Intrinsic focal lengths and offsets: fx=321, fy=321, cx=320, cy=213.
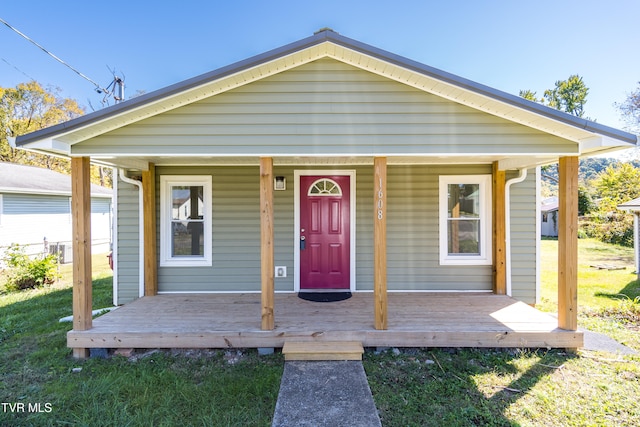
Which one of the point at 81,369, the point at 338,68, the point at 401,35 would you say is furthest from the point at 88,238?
the point at 401,35

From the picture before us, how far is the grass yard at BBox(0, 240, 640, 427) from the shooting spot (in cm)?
276

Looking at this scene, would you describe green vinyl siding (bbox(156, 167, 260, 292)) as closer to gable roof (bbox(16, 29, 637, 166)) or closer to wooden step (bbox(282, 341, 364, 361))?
gable roof (bbox(16, 29, 637, 166))

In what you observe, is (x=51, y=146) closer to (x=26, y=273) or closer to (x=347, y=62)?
(x=347, y=62)

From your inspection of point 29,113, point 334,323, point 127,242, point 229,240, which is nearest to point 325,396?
point 334,323

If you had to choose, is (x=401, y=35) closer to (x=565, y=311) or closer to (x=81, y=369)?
(x=565, y=311)

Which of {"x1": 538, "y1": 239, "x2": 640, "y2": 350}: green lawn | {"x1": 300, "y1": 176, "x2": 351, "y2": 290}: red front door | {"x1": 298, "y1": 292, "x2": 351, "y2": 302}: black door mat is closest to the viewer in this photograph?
{"x1": 538, "y1": 239, "x2": 640, "y2": 350}: green lawn

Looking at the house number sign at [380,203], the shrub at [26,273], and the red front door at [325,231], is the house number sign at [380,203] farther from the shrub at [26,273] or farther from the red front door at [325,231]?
the shrub at [26,273]

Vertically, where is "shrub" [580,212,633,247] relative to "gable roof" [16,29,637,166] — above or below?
below

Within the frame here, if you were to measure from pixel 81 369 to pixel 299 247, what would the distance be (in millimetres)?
3276

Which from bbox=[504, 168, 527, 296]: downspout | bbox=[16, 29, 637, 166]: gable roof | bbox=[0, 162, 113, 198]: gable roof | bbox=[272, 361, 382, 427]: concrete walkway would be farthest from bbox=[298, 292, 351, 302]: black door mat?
bbox=[0, 162, 113, 198]: gable roof

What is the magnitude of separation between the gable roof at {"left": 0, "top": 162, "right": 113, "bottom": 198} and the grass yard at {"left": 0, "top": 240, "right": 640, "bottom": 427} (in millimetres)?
8448

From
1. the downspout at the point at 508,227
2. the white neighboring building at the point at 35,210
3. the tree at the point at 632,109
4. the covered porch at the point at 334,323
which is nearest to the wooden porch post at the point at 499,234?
the downspout at the point at 508,227

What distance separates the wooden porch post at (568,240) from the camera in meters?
3.74

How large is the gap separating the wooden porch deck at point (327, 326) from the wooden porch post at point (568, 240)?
0.95ft
